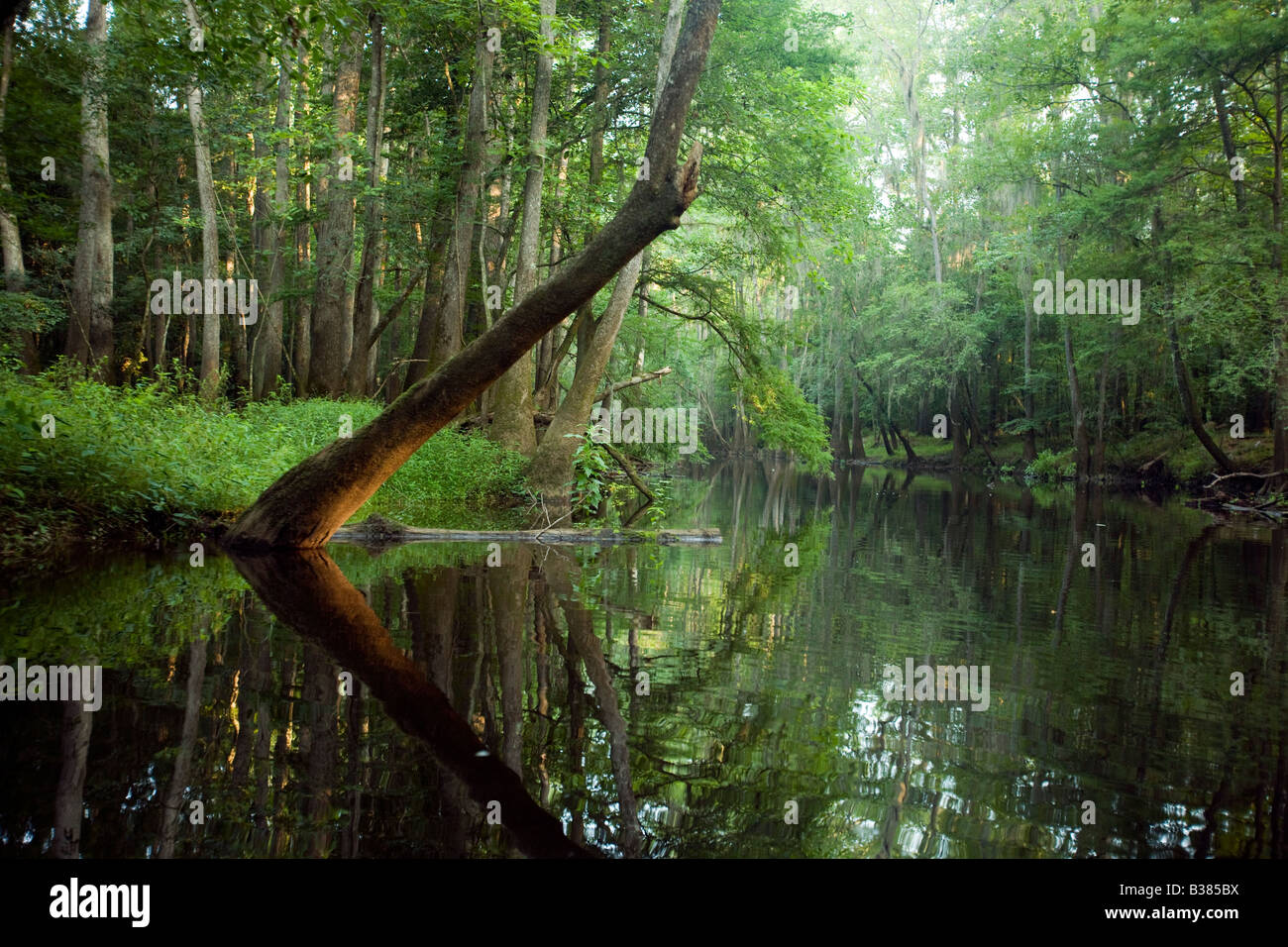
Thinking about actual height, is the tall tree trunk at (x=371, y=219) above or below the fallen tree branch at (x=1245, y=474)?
above

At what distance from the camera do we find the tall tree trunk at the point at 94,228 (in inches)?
664

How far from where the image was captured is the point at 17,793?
2.99 meters

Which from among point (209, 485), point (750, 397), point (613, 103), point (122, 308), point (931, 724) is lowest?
point (931, 724)

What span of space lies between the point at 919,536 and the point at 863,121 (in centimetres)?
3779

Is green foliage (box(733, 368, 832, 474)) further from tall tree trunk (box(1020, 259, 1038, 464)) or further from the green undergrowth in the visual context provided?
tall tree trunk (box(1020, 259, 1038, 464))

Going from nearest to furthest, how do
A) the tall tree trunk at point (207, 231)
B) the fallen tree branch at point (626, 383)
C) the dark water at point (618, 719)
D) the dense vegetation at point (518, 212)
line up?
the dark water at point (618, 719)
the dense vegetation at point (518, 212)
the fallen tree branch at point (626, 383)
the tall tree trunk at point (207, 231)

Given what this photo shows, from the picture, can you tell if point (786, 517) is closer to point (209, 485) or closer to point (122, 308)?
point (209, 485)

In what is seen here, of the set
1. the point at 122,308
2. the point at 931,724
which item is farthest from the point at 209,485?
the point at 122,308
